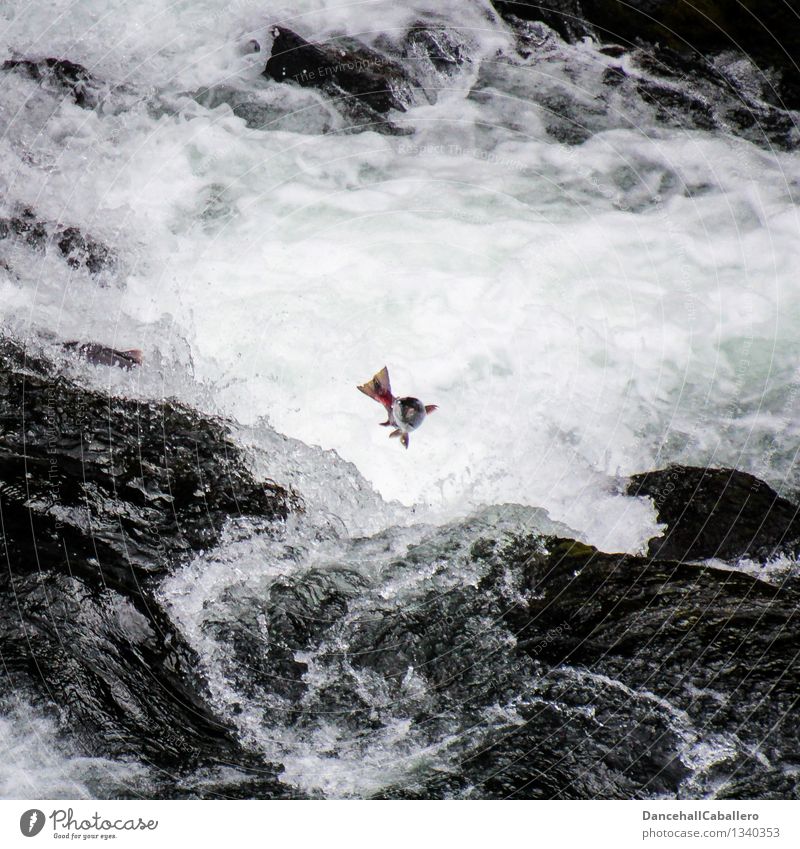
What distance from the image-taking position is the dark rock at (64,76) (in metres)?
1.70

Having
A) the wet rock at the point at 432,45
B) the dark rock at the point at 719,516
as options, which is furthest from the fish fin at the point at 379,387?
the wet rock at the point at 432,45

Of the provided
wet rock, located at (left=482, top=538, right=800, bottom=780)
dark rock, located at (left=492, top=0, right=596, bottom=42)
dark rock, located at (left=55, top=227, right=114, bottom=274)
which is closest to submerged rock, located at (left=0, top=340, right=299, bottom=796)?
dark rock, located at (left=55, top=227, right=114, bottom=274)

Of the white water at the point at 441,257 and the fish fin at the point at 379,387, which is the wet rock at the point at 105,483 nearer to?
the white water at the point at 441,257

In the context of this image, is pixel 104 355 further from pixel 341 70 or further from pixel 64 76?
pixel 341 70

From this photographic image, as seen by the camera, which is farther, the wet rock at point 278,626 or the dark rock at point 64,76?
the dark rock at point 64,76

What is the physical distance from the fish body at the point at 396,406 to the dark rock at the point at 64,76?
954mm

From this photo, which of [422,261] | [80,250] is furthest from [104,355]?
[422,261]

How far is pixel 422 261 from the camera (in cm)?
175

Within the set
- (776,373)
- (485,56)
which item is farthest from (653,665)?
(485,56)

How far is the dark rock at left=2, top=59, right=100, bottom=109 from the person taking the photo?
66.9 inches

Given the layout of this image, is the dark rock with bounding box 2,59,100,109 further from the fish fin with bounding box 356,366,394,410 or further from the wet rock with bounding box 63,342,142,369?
the fish fin with bounding box 356,366,394,410

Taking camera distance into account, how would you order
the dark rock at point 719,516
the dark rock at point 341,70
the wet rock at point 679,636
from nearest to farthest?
the wet rock at point 679,636 < the dark rock at point 719,516 < the dark rock at point 341,70

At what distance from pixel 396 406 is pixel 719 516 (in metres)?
0.78

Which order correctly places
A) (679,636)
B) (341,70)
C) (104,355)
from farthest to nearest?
(341,70) → (104,355) → (679,636)
